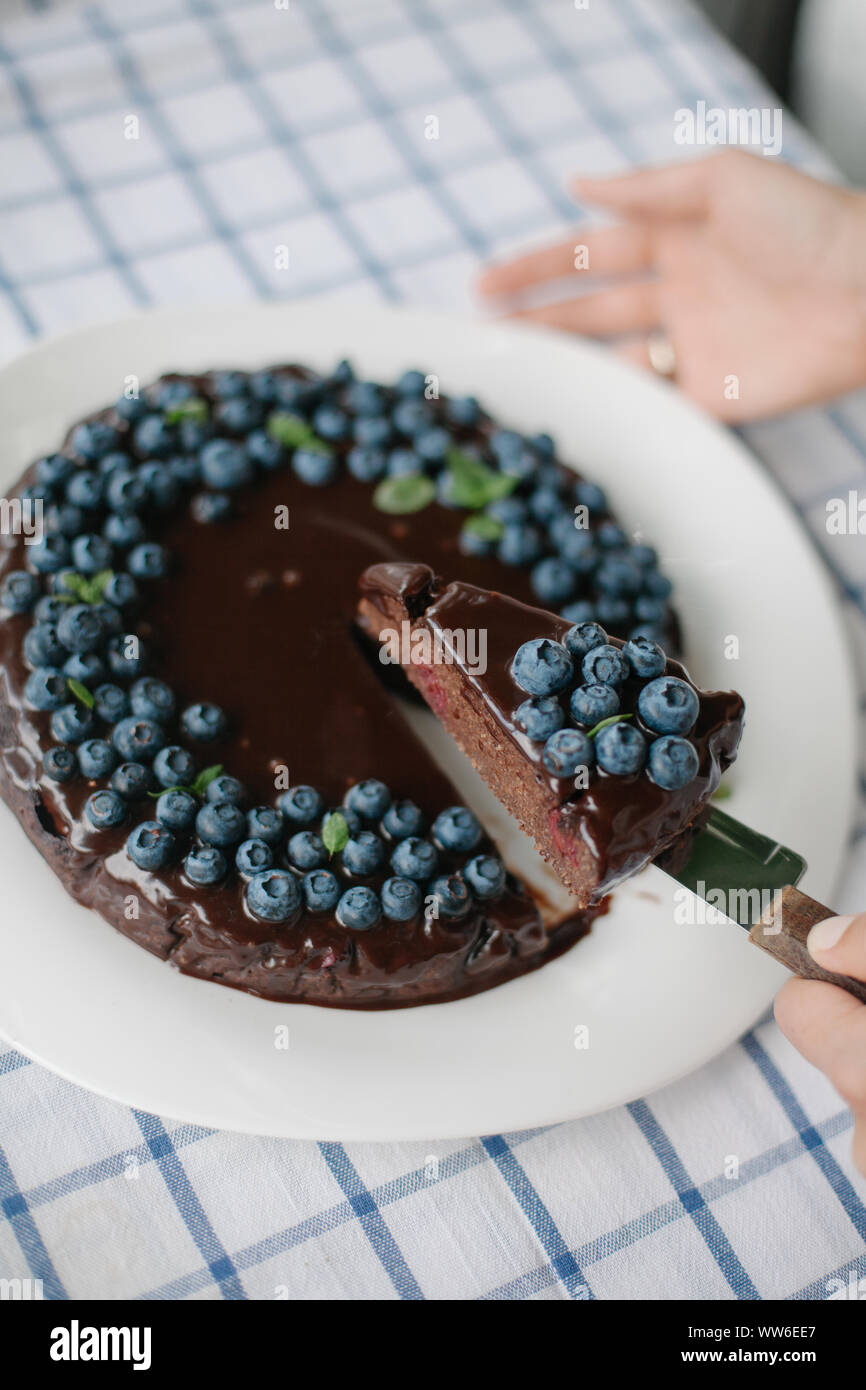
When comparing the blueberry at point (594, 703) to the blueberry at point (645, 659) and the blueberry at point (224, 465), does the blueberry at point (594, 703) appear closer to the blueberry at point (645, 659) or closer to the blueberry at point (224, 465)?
the blueberry at point (645, 659)

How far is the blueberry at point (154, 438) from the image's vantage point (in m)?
2.45

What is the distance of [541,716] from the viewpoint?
188cm

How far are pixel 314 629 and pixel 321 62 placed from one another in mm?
2287

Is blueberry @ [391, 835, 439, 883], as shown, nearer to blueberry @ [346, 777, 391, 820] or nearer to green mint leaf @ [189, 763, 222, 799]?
blueberry @ [346, 777, 391, 820]

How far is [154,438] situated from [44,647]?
1.85 ft

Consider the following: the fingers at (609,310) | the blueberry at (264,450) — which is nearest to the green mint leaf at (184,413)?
the blueberry at (264,450)

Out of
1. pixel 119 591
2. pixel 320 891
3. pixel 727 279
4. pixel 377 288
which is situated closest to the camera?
pixel 320 891

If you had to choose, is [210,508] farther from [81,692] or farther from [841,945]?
[841,945]

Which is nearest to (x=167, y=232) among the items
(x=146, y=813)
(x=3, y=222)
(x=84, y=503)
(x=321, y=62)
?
(x=3, y=222)

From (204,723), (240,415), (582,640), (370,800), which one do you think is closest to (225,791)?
(204,723)

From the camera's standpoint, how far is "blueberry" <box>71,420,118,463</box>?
242 centimetres
